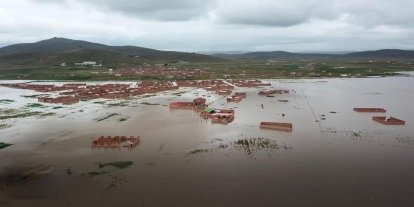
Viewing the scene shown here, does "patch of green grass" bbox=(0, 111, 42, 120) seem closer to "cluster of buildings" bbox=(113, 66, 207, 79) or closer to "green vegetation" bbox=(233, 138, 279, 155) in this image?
"green vegetation" bbox=(233, 138, 279, 155)

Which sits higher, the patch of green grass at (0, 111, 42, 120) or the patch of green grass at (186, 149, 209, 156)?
the patch of green grass at (0, 111, 42, 120)

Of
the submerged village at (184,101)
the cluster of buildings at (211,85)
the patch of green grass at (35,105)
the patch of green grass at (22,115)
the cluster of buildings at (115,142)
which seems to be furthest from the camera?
the cluster of buildings at (211,85)

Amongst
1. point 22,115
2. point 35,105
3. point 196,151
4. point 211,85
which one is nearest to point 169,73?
point 211,85

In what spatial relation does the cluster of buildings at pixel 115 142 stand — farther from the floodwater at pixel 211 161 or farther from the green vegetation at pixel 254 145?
the green vegetation at pixel 254 145

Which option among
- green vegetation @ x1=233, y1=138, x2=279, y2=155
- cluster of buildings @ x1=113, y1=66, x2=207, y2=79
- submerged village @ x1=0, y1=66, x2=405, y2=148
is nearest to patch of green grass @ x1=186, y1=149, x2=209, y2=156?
green vegetation @ x1=233, y1=138, x2=279, y2=155

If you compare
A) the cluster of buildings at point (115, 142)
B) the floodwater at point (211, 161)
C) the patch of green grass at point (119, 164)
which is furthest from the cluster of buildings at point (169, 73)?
the patch of green grass at point (119, 164)

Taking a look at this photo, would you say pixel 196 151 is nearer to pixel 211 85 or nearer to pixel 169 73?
pixel 211 85

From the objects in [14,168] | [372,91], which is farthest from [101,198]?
[372,91]

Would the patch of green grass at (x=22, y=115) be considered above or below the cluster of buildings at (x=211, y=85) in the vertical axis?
above
